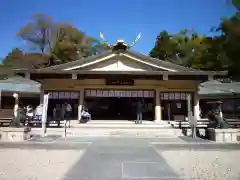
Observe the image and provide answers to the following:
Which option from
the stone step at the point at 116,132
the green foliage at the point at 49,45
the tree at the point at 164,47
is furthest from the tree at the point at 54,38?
the stone step at the point at 116,132

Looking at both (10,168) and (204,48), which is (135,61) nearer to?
(10,168)

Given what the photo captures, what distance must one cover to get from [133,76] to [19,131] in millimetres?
9553

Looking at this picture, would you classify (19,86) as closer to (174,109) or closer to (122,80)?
(122,80)

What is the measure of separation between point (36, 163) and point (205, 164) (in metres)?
4.95

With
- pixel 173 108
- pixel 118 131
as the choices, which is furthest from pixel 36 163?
pixel 173 108

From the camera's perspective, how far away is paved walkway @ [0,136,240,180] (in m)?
5.79

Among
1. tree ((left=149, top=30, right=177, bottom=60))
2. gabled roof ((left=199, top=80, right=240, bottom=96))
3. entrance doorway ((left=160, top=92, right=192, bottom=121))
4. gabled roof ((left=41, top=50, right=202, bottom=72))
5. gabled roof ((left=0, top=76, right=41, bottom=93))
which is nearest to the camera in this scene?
gabled roof ((left=41, top=50, right=202, bottom=72))

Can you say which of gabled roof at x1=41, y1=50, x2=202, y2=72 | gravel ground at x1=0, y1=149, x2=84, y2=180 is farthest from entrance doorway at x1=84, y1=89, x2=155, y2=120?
gravel ground at x1=0, y1=149, x2=84, y2=180

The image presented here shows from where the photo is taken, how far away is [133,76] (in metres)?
18.6

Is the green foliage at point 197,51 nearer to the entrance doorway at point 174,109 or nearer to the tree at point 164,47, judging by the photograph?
the tree at point 164,47

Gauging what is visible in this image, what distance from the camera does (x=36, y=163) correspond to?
7.02m

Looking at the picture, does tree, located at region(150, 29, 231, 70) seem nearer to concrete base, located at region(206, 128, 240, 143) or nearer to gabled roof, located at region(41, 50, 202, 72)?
gabled roof, located at region(41, 50, 202, 72)

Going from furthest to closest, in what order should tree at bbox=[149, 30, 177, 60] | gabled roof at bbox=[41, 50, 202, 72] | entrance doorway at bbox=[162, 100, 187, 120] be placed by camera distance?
tree at bbox=[149, 30, 177, 60] < entrance doorway at bbox=[162, 100, 187, 120] < gabled roof at bbox=[41, 50, 202, 72]

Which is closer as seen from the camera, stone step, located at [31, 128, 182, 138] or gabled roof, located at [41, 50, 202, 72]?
stone step, located at [31, 128, 182, 138]
